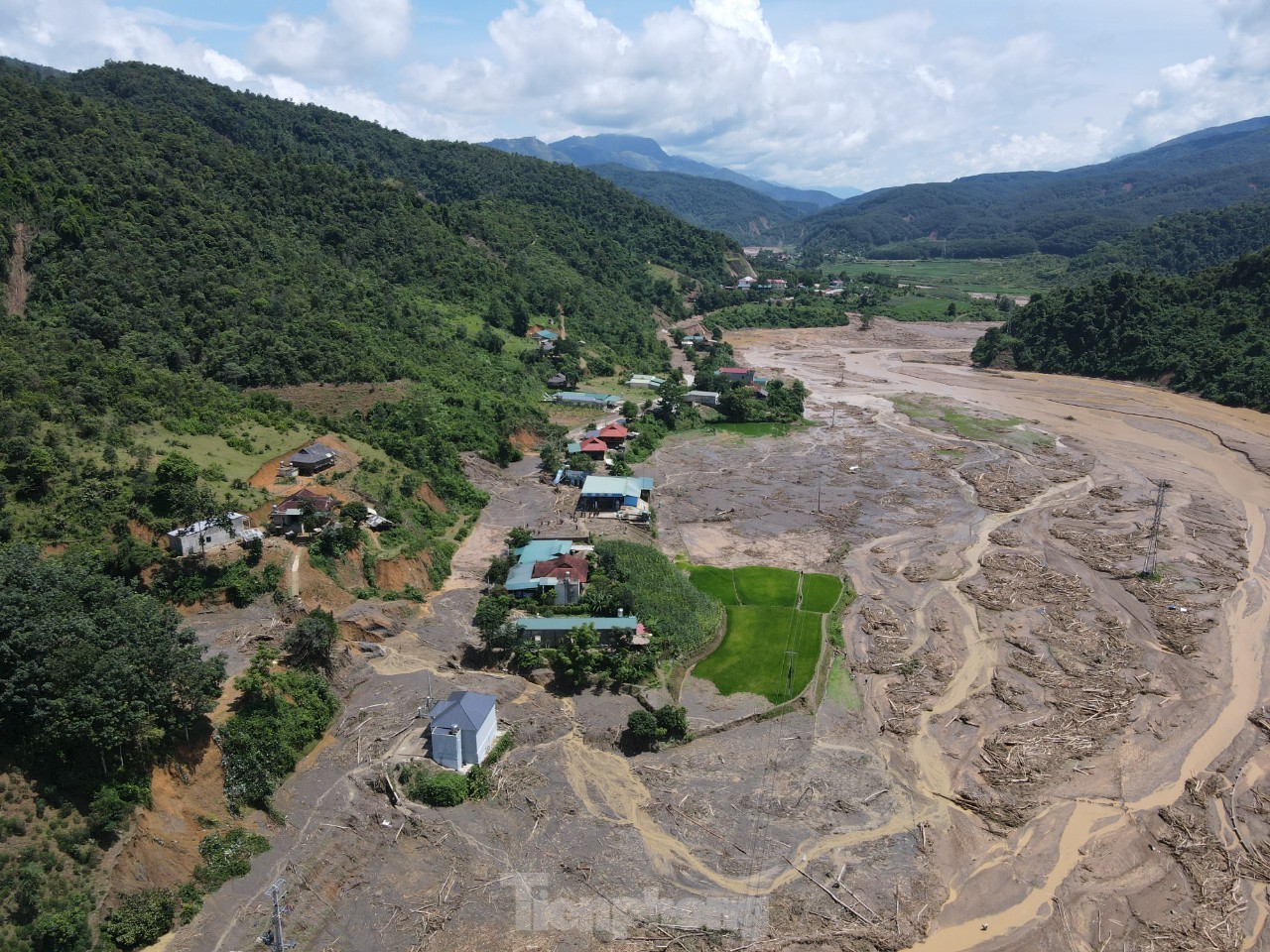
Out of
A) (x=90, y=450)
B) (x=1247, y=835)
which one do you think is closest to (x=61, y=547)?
(x=90, y=450)

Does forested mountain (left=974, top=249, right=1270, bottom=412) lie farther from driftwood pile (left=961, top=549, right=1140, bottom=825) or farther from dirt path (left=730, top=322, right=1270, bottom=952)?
driftwood pile (left=961, top=549, right=1140, bottom=825)

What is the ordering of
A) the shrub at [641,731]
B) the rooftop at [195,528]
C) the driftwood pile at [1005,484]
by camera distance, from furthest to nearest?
the driftwood pile at [1005,484]
the rooftop at [195,528]
the shrub at [641,731]

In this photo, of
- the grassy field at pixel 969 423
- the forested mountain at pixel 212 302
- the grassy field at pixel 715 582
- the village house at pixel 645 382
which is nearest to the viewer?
the forested mountain at pixel 212 302

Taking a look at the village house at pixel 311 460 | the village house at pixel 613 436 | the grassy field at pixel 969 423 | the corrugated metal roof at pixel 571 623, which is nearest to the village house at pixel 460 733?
the corrugated metal roof at pixel 571 623

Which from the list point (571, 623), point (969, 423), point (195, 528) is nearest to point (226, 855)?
point (571, 623)

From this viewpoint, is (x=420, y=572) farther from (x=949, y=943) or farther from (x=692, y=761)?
(x=949, y=943)

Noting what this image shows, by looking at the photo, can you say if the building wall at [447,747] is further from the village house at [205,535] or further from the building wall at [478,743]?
the village house at [205,535]
